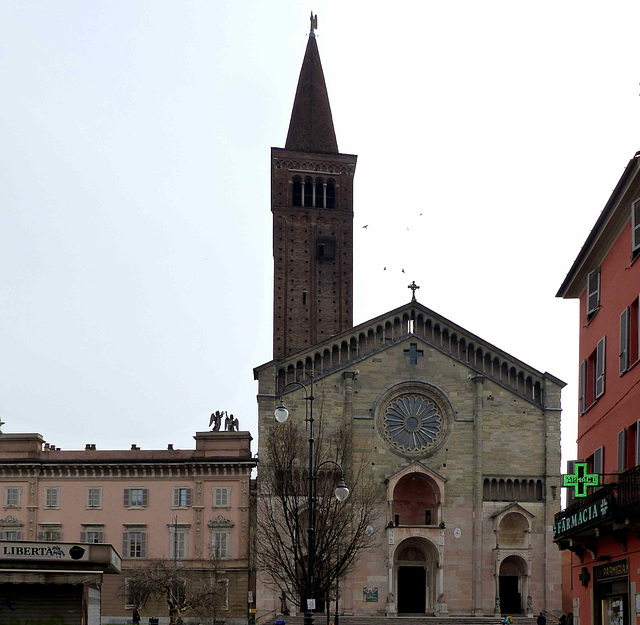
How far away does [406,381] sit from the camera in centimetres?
6269

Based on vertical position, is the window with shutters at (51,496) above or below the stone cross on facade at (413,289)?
below

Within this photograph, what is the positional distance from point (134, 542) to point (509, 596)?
22541 millimetres

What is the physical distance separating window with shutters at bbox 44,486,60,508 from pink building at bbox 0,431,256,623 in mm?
61

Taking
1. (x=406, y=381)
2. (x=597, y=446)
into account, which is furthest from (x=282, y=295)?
(x=597, y=446)

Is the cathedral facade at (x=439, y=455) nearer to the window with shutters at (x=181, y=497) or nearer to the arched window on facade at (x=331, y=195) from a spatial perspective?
the window with shutters at (x=181, y=497)

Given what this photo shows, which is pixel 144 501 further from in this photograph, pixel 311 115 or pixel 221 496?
pixel 311 115

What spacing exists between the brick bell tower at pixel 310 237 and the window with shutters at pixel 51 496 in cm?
2209

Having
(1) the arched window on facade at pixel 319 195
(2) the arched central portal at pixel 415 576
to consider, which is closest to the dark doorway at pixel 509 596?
(2) the arched central portal at pixel 415 576

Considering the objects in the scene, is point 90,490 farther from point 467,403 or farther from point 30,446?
point 467,403

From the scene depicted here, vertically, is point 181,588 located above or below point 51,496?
below

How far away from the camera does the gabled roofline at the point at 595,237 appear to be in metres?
23.4

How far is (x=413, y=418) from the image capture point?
205 feet

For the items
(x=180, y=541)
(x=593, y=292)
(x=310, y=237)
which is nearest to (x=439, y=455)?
(x=180, y=541)

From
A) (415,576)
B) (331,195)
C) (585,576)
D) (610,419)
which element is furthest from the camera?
(331,195)
